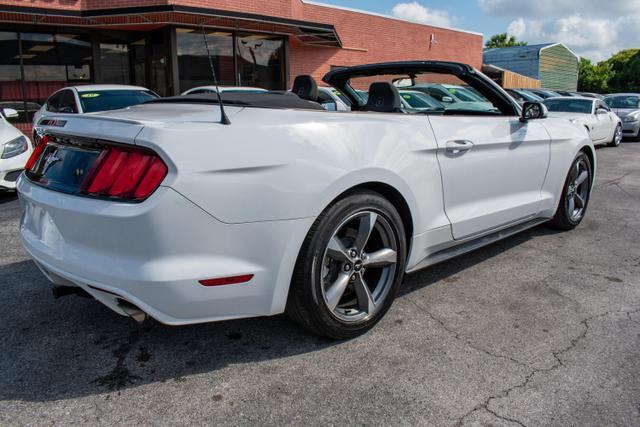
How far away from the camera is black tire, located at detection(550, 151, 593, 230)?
4.86 m

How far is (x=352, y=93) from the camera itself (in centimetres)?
474

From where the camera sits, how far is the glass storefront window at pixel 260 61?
17625mm

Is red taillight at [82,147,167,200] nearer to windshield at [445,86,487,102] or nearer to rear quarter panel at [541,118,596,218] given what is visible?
rear quarter panel at [541,118,596,218]

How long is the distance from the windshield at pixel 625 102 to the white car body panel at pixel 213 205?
700 inches

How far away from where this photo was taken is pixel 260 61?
18281mm

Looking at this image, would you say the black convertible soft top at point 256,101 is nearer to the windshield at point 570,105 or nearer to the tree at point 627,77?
the windshield at point 570,105

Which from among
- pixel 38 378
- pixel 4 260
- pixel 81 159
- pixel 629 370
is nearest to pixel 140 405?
pixel 38 378

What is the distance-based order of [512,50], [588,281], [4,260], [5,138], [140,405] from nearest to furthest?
[140,405] < [588,281] < [4,260] < [5,138] < [512,50]

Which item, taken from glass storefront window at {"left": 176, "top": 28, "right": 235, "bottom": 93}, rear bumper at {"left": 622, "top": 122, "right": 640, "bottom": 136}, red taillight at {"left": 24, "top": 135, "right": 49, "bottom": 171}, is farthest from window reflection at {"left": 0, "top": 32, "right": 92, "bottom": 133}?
rear bumper at {"left": 622, "top": 122, "right": 640, "bottom": 136}

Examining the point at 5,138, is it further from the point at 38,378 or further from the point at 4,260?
the point at 38,378

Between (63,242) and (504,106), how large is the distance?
3.13 m

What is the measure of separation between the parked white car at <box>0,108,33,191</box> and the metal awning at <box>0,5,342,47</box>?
6.80 m

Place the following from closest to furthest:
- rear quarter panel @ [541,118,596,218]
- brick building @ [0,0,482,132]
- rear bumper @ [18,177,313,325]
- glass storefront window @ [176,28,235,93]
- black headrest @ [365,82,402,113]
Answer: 1. rear bumper @ [18,177,313,325]
2. black headrest @ [365,82,402,113]
3. rear quarter panel @ [541,118,596,218]
4. brick building @ [0,0,482,132]
5. glass storefront window @ [176,28,235,93]

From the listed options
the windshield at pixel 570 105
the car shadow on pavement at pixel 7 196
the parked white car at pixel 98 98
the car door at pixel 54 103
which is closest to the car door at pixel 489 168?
the car shadow on pavement at pixel 7 196
